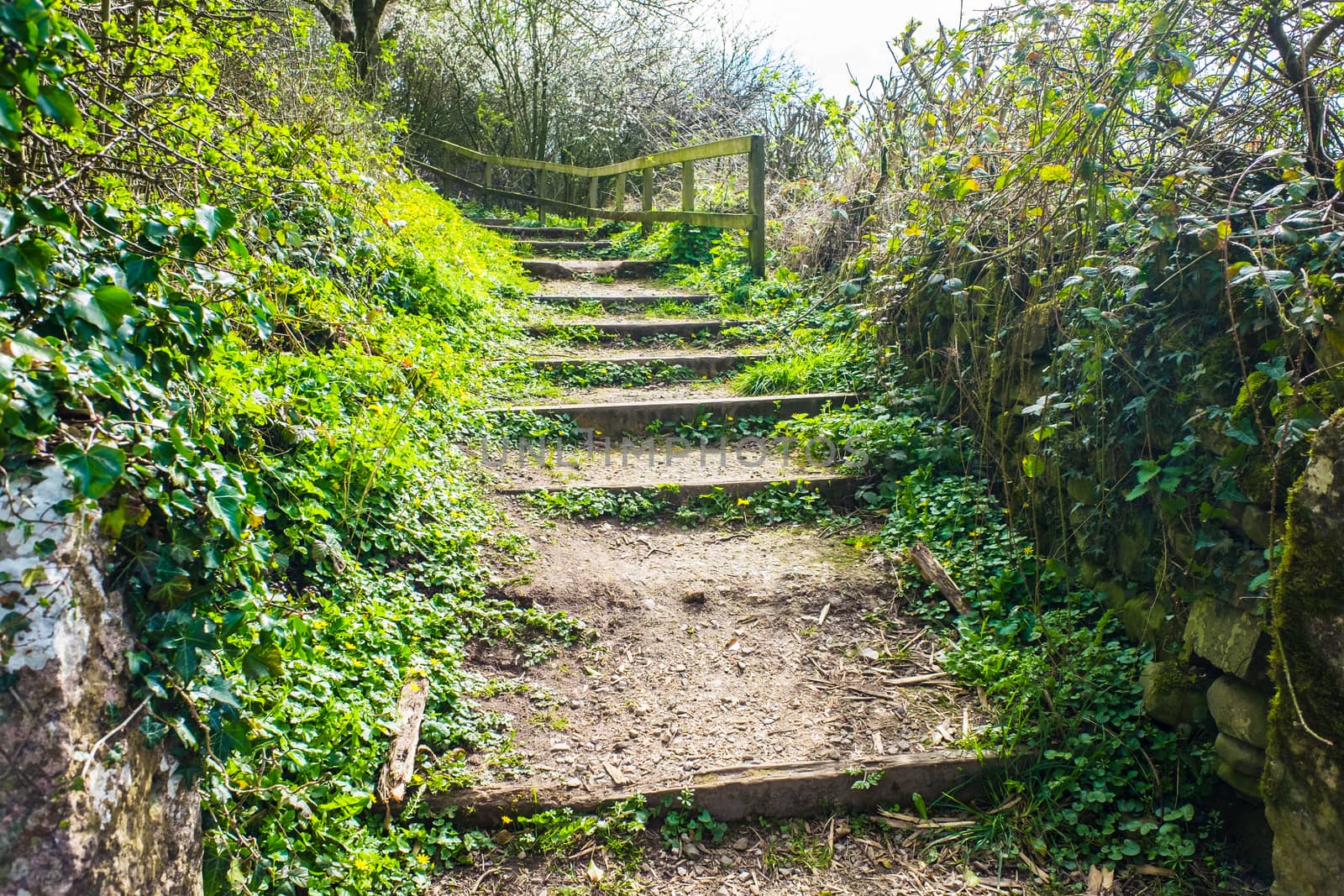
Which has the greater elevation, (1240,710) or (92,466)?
(92,466)

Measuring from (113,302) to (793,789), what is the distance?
7.32 feet

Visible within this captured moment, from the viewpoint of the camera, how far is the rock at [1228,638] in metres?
2.37

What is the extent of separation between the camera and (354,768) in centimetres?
235

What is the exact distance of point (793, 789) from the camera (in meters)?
2.65

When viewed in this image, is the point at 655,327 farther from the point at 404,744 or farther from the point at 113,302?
the point at 113,302

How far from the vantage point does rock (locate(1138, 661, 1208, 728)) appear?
2.59 m

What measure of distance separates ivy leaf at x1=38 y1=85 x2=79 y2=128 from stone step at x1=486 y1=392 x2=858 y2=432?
338 cm

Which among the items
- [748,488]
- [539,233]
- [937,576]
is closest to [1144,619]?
[937,576]

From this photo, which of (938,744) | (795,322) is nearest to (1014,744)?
(938,744)

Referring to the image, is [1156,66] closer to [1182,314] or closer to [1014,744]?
[1182,314]

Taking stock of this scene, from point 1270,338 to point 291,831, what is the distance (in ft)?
9.89

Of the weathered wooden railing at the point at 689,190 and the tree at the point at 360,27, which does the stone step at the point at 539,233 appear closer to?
the weathered wooden railing at the point at 689,190

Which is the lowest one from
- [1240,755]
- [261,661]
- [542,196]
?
[1240,755]

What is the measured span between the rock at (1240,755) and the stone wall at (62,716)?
8.85 feet
